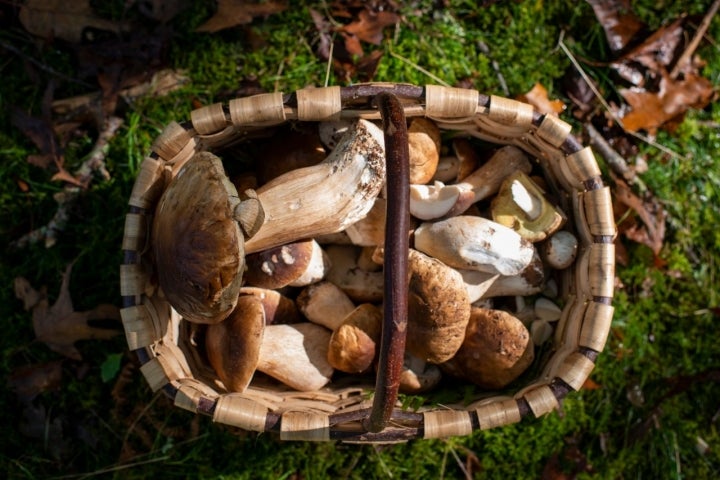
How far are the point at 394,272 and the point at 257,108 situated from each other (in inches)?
Result: 33.7

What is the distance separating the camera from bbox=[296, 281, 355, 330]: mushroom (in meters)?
2.45

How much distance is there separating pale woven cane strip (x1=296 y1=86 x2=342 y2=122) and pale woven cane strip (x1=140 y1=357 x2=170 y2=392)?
3.31ft

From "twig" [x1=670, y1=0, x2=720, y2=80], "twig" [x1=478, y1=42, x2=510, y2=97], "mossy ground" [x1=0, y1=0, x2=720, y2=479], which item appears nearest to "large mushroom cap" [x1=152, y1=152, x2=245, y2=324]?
"mossy ground" [x1=0, y1=0, x2=720, y2=479]

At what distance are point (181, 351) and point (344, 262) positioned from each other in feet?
2.39

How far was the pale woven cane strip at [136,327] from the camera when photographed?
2.19 meters

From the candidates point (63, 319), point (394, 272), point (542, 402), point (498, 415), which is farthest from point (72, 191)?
point (542, 402)

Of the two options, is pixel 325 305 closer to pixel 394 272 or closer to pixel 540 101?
pixel 394 272

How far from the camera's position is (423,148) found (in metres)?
2.36

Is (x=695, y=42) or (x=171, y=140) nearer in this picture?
(x=171, y=140)

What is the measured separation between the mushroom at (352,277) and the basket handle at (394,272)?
0.73 meters

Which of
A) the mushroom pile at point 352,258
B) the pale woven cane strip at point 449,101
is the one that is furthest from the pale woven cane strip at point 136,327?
the pale woven cane strip at point 449,101

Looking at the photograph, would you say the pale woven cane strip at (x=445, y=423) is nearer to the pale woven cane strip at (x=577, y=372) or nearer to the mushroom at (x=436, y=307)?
the mushroom at (x=436, y=307)

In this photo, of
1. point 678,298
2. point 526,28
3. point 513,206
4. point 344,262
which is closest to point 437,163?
point 513,206

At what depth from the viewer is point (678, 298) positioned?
10.3ft
